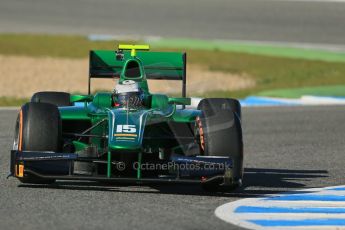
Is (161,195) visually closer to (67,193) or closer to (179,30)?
(67,193)

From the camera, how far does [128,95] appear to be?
35.4 ft

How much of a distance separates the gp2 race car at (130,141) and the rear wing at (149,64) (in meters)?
0.75

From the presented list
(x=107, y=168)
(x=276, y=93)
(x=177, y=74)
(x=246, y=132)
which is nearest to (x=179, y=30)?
(x=276, y=93)

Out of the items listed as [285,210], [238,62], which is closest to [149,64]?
[285,210]

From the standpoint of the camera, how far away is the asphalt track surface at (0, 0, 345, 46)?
30.1 metres

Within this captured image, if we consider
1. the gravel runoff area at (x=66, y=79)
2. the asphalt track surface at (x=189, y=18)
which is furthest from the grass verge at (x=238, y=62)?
the asphalt track surface at (x=189, y=18)

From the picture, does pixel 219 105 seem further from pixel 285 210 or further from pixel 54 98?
pixel 285 210

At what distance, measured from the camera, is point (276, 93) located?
2064cm

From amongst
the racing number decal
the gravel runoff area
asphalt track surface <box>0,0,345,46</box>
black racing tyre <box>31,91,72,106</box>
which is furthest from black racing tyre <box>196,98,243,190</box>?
asphalt track surface <box>0,0,345,46</box>

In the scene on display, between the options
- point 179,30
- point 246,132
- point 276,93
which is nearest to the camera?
point 246,132

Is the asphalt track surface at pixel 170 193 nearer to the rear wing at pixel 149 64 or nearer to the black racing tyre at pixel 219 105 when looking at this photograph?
the black racing tyre at pixel 219 105

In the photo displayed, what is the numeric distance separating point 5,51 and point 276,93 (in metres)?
9.61

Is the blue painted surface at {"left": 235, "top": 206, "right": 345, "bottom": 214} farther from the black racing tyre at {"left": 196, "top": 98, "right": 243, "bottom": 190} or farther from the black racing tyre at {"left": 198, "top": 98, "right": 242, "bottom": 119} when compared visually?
the black racing tyre at {"left": 198, "top": 98, "right": 242, "bottom": 119}

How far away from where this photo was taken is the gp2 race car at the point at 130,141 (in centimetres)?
973
